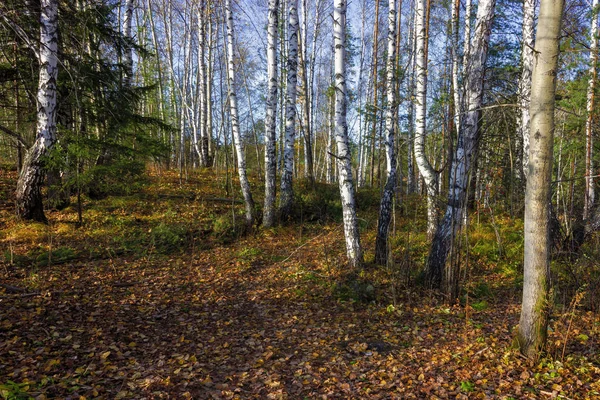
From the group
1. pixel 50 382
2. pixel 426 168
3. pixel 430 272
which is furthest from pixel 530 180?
pixel 50 382

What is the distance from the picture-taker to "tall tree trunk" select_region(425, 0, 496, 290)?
5129 millimetres

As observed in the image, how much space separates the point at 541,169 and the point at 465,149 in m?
2.01

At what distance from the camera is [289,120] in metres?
10.1

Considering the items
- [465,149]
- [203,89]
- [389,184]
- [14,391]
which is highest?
[203,89]

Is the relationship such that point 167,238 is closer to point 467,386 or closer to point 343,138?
point 343,138

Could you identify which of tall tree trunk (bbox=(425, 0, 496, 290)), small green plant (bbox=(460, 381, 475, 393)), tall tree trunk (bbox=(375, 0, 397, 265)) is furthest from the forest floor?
tall tree trunk (bbox=(425, 0, 496, 290))

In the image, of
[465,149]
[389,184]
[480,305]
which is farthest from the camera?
[389,184]

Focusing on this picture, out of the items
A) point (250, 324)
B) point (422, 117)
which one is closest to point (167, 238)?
point (250, 324)

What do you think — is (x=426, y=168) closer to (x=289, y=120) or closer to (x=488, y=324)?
(x=488, y=324)

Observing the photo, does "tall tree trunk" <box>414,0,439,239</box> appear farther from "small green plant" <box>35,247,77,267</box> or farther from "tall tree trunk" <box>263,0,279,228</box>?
"small green plant" <box>35,247,77,267</box>

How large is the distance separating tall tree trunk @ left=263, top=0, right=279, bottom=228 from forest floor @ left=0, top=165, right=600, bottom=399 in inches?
63.6

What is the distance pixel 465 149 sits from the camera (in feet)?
17.2

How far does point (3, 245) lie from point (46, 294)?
9.27 ft

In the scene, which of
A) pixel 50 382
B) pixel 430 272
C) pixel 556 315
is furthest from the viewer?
pixel 430 272
